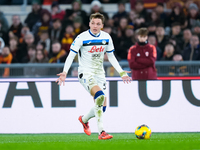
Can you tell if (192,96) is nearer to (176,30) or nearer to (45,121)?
(45,121)

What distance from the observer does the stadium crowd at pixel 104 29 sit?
11.8 m

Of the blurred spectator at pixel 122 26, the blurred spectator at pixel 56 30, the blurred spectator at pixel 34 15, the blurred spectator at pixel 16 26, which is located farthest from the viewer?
the blurred spectator at pixel 34 15

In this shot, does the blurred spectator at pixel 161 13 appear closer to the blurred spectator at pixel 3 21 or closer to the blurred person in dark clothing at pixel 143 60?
the blurred person in dark clothing at pixel 143 60

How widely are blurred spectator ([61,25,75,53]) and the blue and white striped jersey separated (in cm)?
506

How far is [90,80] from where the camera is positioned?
→ 7125 millimetres

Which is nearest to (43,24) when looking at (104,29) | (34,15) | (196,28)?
(34,15)

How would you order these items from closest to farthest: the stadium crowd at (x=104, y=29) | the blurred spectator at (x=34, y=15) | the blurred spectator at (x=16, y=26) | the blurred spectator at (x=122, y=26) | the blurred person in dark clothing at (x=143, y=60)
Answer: the blurred person in dark clothing at (x=143, y=60) → the stadium crowd at (x=104, y=29) → the blurred spectator at (x=122, y=26) → the blurred spectator at (x=16, y=26) → the blurred spectator at (x=34, y=15)

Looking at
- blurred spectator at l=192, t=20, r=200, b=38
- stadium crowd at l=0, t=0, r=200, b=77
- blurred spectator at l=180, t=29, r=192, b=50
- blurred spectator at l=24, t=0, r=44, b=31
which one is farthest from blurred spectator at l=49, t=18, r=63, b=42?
blurred spectator at l=192, t=20, r=200, b=38

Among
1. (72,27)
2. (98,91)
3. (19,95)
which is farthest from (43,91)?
(72,27)

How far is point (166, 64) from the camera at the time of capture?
10.7 metres

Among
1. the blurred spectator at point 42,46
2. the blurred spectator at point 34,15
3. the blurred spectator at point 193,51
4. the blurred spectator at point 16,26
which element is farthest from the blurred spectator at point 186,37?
the blurred spectator at point 16,26

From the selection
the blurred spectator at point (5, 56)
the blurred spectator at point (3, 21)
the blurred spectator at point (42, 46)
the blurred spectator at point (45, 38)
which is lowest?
the blurred spectator at point (5, 56)

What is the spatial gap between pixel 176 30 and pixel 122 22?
1614mm

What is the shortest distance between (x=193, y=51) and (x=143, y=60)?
2661mm
